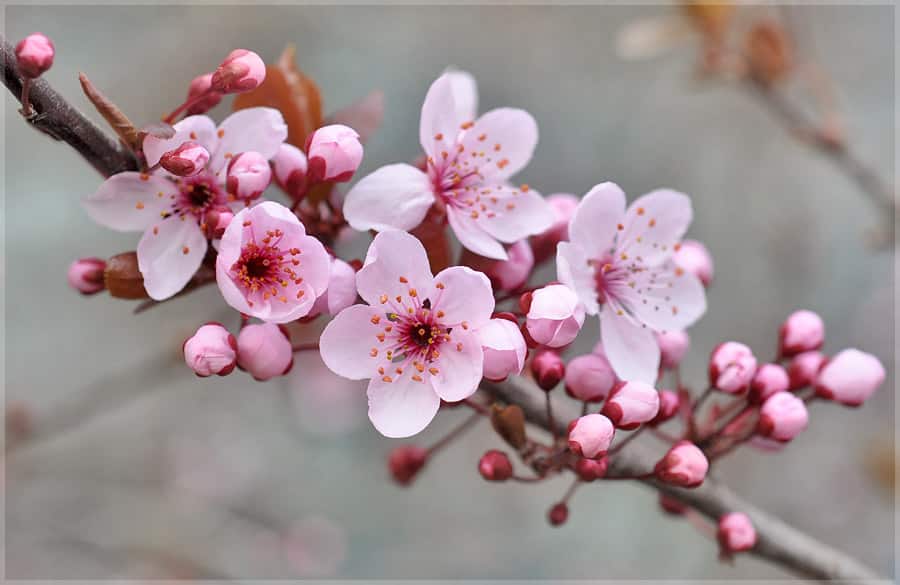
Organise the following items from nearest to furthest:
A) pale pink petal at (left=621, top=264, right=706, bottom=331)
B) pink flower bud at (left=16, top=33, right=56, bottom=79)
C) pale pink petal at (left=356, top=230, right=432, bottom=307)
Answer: pink flower bud at (left=16, top=33, right=56, bottom=79)
pale pink petal at (left=356, top=230, right=432, bottom=307)
pale pink petal at (left=621, top=264, right=706, bottom=331)

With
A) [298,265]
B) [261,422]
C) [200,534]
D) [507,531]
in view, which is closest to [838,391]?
[298,265]

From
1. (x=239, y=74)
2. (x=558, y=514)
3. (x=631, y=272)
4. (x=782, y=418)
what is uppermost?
(x=239, y=74)

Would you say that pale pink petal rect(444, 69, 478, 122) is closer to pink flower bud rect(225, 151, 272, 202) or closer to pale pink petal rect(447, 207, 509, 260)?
pale pink petal rect(447, 207, 509, 260)

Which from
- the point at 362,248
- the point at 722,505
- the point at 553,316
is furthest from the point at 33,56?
the point at 362,248

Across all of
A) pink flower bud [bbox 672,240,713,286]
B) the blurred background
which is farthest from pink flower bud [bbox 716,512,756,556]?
the blurred background

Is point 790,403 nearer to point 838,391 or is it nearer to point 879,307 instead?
point 838,391

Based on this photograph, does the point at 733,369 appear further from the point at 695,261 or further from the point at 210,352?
the point at 210,352

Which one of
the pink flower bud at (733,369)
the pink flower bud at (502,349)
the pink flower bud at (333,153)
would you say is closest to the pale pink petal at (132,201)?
the pink flower bud at (333,153)
